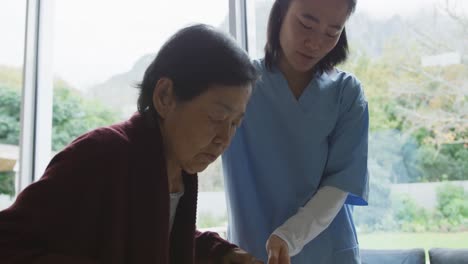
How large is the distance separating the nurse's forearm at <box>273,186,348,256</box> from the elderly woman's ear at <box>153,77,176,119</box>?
36cm

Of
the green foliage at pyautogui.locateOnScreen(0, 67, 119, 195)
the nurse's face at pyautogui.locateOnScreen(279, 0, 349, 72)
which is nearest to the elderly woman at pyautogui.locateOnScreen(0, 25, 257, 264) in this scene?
the nurse's face at pyautogui.locateOnScreen(279, 0, 349, 72)

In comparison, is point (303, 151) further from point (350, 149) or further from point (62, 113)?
point (62, 113)

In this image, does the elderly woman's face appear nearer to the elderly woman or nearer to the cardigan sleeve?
the elderly woman

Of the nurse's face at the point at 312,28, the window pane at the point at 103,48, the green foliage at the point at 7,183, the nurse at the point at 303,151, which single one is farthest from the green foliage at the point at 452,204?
the green foliage at the point at 7,183

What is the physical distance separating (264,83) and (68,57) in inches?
59.6

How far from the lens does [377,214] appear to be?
212 centimetres

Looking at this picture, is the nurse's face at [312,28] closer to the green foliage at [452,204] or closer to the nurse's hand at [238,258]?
the nurse's hand at [238,258]

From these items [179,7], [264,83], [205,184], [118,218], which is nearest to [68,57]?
[179,7]

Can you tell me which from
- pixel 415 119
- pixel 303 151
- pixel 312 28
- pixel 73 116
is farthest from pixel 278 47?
pixel 73 116

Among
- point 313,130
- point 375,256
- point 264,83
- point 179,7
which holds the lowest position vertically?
point 375,256

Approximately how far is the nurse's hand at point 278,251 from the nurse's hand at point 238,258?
0.09 feet

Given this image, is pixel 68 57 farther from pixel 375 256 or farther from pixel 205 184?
pixel 375 256

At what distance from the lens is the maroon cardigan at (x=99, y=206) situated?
2.32 feet

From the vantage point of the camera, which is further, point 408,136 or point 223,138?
point 408,136
